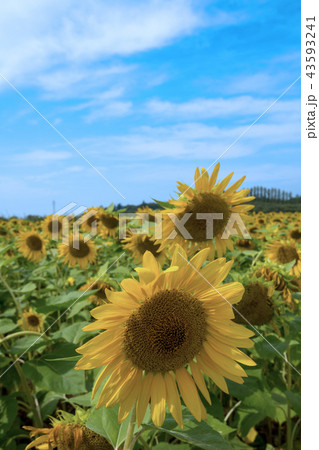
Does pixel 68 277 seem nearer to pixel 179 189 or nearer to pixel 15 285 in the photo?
pixel 15 285

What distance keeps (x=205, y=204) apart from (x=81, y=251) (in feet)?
8.45

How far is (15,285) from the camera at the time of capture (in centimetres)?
543

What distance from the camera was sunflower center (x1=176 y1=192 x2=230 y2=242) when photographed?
2.14m

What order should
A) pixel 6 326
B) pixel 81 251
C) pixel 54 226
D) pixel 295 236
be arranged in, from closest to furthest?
1. pixel 6 326
2. pixel 81 251
3. pixel 54 226
4. pixel 295 236

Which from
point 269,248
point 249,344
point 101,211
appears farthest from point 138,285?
point 101,211

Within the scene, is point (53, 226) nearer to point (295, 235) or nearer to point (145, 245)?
point (145, 245)

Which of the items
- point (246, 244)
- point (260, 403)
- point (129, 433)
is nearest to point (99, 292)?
point (260, 403)

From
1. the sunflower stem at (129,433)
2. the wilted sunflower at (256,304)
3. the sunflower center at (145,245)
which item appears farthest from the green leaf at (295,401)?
the sunflower center at (145,245)

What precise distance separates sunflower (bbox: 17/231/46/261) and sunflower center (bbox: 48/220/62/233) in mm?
182

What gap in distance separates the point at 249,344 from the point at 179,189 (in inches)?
45.3

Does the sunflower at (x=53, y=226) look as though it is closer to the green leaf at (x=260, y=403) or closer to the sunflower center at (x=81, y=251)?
the sunflower center at (x=81, y=251)

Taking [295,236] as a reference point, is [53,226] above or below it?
above

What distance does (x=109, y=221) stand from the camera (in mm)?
4445
